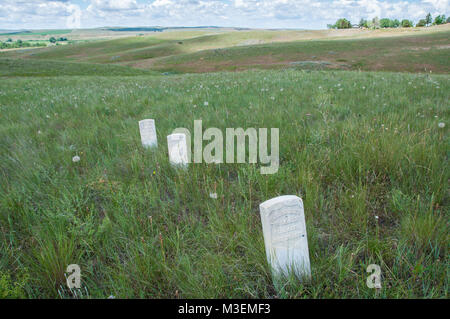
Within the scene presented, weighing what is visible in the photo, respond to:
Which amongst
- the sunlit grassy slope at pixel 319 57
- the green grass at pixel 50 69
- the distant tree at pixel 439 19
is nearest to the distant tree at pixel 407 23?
the distant tree at pixel 439 19

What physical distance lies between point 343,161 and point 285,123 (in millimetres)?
1657

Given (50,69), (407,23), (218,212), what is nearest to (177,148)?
(218,212)

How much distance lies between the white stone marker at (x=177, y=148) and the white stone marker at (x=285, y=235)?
1814 millimetres

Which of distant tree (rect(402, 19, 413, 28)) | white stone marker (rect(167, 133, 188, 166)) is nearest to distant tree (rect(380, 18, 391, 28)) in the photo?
distant tree (rect(402, 19, 413, 28))

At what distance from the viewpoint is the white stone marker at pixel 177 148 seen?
3.06m

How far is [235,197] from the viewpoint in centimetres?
258

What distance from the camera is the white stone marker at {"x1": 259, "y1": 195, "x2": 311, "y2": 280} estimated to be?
142 centimetres

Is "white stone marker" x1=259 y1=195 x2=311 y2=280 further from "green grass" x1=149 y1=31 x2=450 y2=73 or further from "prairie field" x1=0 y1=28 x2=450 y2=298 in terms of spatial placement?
"green grass" x1=149 y1=31 x2=450 y2=73

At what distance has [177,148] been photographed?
3.09 metres

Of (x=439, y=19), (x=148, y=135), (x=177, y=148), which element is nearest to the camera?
(x=177, y=148)

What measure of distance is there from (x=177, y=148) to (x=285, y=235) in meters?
1.93

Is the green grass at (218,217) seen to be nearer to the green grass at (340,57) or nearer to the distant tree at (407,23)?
the green grass at (340,57)

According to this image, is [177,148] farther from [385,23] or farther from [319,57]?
[385,23]
